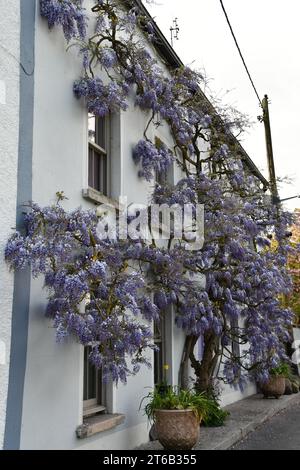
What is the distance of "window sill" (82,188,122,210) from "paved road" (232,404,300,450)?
418 cm

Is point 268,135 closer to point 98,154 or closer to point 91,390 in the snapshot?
point 98,154

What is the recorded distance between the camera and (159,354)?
31.3 feet

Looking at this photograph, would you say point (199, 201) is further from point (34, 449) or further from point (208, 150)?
point (34, 449)

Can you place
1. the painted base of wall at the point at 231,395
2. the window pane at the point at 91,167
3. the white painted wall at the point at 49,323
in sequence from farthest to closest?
1. the painted base of wall at the point at 231,395
2. the window pane at the point at 91,167
3. the white painted wall at the point at 49,323

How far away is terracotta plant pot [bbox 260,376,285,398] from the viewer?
13742 millimetres

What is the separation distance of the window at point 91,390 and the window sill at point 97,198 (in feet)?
6.34

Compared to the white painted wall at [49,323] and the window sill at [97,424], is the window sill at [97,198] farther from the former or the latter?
the window sill at [97,424]

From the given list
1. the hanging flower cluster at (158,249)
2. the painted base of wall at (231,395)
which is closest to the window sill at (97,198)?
the hanging flower cluster at (158,249)

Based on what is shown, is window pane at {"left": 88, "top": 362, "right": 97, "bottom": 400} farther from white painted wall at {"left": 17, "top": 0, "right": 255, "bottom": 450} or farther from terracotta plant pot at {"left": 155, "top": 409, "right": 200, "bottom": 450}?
terracotta plant pot at {"left": 155, "top": 409, "right": 200, "bottom": 450}

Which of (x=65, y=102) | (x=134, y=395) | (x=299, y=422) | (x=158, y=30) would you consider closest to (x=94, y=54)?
(x=65, y=102)

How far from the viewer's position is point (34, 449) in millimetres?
5680

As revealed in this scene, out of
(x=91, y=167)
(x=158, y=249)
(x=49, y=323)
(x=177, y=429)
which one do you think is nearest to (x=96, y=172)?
(x=91, y=167)

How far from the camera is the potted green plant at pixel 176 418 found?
7.30 m

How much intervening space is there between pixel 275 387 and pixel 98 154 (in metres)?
8.45
